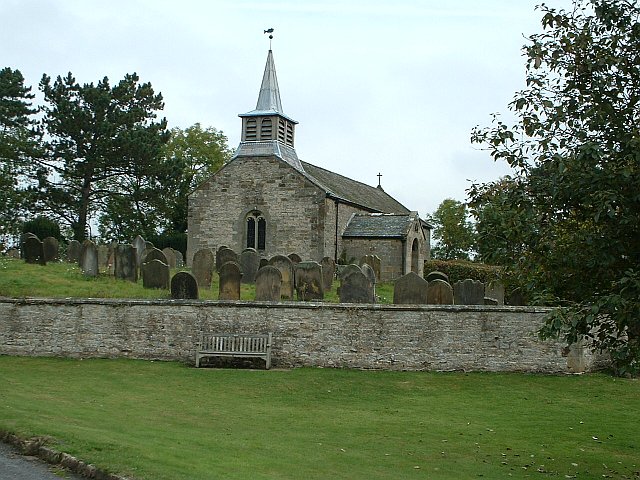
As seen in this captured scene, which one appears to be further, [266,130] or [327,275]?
[266,130]

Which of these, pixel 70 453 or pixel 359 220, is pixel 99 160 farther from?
pixel 70 453

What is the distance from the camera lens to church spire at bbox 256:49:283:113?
123ft

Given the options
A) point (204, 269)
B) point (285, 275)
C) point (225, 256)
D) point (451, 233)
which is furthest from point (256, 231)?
point (451, 233)

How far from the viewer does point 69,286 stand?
2150 centimetres

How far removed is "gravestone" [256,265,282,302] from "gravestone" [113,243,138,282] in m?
4.97

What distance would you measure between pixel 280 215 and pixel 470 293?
620 inches

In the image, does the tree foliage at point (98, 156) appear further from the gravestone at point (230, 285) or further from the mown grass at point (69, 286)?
the gravestone at point (230, 285)

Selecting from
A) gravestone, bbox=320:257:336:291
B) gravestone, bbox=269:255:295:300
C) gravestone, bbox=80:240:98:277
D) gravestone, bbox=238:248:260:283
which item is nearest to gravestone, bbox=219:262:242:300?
gravestone, bbox=269:255:295:300

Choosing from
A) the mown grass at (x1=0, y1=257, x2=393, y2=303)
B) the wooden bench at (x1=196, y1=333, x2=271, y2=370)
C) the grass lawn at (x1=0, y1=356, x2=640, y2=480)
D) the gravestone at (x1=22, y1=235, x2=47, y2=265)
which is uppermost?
the gravestone at (x1=22, y1=235, x2=47, y2=265)

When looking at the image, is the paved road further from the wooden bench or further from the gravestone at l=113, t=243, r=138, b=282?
the gravestone at l=113, t=243, r=138, b=282

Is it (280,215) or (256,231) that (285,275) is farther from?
(256,231)

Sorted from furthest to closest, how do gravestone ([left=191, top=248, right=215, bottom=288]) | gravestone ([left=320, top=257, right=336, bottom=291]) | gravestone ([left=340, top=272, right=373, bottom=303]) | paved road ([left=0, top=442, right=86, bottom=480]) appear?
gravestone ([left=320, top=257, right=336, bottom=291]), gravestone ([left=191, top=248, right=215, bottom=288]), gravestone ([left=340, top=272, right=373, bottom=303]), paved road ([left=0, top=442, right=86, bottom=480])

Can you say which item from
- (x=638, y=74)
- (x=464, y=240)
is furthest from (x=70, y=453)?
(x=464, y=240)

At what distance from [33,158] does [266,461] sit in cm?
3966
